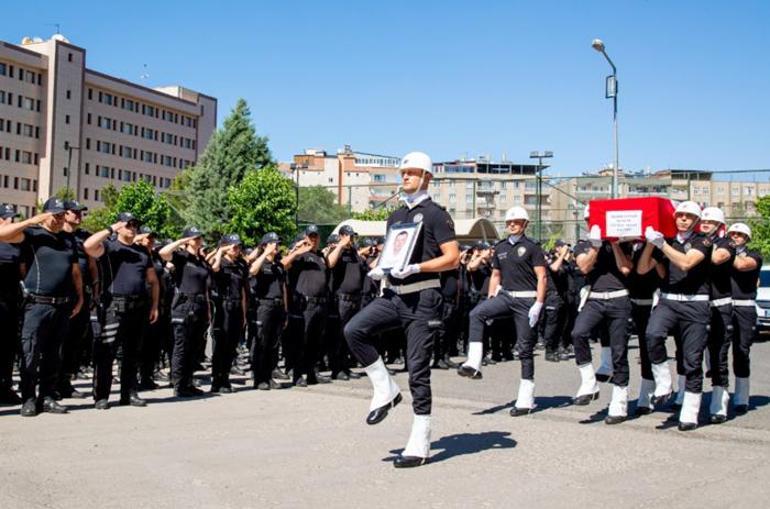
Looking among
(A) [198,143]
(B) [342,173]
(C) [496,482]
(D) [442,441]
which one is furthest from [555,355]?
(B) [342,173]

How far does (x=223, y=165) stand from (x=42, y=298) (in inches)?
2628

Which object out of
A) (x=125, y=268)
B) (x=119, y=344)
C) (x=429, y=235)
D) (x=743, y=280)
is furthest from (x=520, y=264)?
(x=119, y=344)

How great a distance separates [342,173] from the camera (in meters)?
158

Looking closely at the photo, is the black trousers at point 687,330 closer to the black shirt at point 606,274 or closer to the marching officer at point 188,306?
the black shirt at point 606,274

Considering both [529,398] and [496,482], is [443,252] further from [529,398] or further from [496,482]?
[529,398]

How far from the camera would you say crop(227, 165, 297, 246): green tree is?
5597 cm

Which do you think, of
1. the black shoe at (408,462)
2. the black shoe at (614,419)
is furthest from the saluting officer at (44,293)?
the black shoe at (614,419)

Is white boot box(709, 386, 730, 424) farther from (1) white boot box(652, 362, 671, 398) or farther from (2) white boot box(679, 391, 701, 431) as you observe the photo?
(2) white boot box(679, 391, 701, 431)

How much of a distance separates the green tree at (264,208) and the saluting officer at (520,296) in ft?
149

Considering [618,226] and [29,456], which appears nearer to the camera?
[29,456]

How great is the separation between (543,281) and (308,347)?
386 centimetres

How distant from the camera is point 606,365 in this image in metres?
10.3

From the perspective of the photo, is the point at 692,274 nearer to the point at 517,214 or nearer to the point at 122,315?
the point at 517,214

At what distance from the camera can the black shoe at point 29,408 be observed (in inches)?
371
